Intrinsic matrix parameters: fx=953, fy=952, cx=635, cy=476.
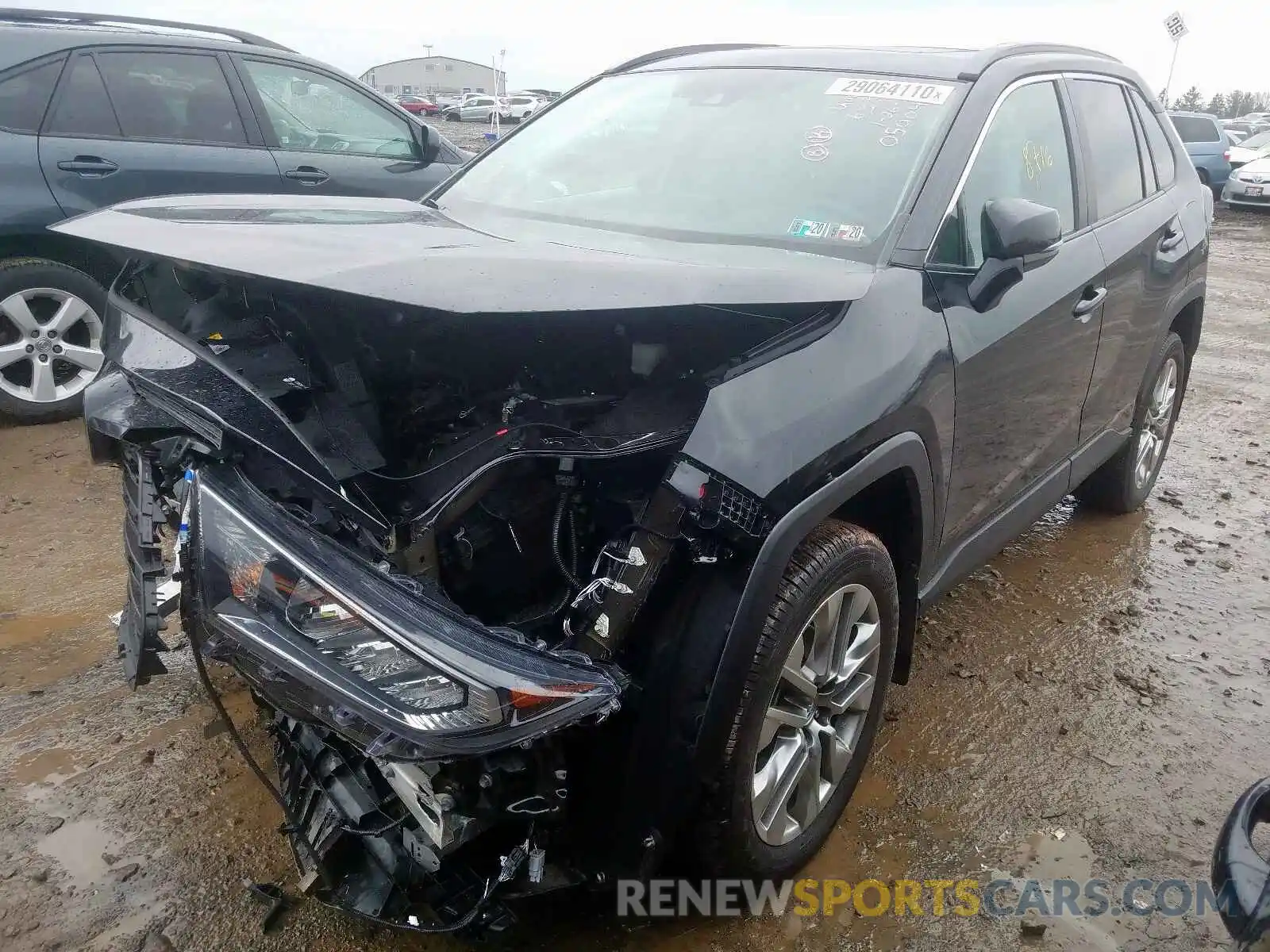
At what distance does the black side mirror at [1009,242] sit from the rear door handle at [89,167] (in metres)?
4.33

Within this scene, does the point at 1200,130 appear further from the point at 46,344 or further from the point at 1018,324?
the point at 46,344

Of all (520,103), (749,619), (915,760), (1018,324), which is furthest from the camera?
(520,103)

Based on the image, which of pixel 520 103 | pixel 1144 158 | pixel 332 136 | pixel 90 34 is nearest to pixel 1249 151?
pixel 1144 158

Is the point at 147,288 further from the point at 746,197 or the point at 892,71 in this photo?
the point at 892,71

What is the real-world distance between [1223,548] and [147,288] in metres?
4.30

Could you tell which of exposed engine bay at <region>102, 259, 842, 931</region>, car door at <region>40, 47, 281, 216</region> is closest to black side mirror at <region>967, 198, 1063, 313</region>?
exposed engine bay at <region>102, 259, 842, 931</region>

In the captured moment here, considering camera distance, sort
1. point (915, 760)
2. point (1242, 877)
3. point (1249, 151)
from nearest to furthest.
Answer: point (1242, 877), point (915, 760), point (1249, 151)

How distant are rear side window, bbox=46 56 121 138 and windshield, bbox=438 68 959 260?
106 inches

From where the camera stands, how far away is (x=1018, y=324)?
264cm

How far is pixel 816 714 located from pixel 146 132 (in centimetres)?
468

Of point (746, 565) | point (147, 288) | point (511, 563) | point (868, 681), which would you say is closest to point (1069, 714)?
point (868, 681)

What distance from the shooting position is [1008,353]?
2.62 metres

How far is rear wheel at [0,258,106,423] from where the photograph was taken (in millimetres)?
4570

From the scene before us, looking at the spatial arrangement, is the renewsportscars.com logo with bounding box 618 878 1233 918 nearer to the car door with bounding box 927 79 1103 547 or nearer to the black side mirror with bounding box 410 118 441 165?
the car door with bounding box 927 79 1103 547
